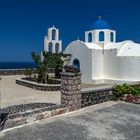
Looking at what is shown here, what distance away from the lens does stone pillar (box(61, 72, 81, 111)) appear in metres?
8.56

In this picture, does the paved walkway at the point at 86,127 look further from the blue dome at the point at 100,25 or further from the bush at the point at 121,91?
the blue dome at the point at 100,25

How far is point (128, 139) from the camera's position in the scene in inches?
230

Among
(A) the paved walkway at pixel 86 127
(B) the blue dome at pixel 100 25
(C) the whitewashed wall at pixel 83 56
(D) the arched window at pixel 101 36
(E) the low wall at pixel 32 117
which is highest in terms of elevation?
(B) the blue dome at pixel 100 25

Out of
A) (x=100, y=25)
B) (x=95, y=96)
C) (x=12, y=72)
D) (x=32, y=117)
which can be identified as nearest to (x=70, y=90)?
(x=95, y=96)

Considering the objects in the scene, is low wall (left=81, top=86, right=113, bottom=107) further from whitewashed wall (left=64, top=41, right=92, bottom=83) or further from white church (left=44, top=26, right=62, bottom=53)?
white church (left=44, top=26, right=62, bottom=53)

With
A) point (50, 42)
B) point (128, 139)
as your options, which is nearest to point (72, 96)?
point (128, 139)

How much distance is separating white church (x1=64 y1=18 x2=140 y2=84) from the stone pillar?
10262 millimetres

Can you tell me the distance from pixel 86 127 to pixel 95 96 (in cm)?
330

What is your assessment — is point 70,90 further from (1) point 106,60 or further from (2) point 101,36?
(2) point 101,36

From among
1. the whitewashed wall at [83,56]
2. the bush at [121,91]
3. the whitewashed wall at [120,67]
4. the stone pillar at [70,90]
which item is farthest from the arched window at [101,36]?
the stone pillar at [70,90]

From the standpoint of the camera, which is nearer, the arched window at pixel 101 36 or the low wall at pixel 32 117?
the low wall at pixel 32 117

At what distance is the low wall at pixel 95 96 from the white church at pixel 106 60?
7953 millimetres

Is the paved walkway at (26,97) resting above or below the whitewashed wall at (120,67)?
below

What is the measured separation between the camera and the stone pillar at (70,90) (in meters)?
8.56
